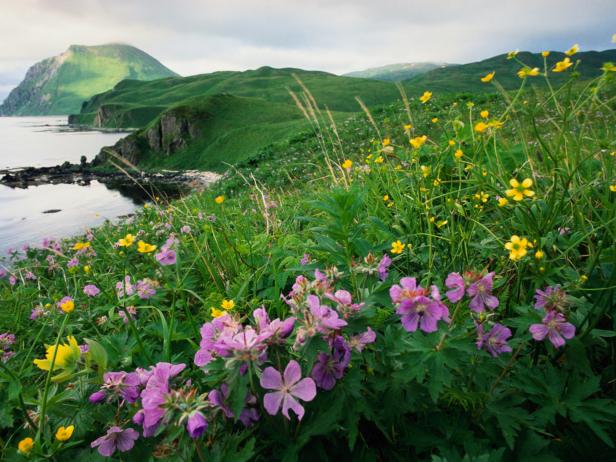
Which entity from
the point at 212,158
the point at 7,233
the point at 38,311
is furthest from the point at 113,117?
the point at 38,311

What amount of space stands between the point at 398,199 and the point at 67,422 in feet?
8.25

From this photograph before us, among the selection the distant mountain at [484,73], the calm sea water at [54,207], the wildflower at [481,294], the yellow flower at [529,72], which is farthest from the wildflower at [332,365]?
the distant mountain at [484,73]

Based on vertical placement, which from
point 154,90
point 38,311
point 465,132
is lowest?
point 38,311

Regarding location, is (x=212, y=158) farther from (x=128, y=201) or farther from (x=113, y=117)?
(x=113, y=117)

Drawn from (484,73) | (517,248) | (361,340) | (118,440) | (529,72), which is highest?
(484,73)

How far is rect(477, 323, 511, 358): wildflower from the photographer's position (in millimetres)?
1249

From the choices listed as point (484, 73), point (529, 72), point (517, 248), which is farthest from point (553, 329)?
point (484, 73)

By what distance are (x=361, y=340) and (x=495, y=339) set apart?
469mm

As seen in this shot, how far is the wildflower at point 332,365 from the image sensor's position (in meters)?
1.10

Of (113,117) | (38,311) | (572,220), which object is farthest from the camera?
(113,117)

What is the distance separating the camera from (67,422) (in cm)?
145

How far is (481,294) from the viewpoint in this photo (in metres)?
1.20

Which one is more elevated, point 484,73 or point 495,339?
point 484,73

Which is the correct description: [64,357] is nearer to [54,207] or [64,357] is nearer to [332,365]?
[332,365]
